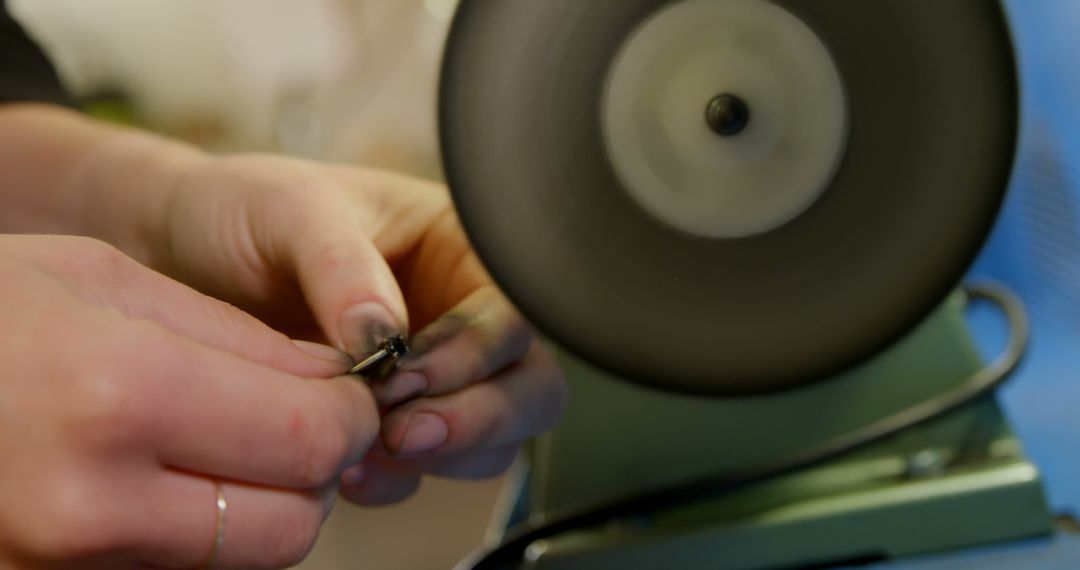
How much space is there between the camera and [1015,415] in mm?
547

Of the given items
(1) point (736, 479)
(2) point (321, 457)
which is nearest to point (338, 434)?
(2) point (321, 457)

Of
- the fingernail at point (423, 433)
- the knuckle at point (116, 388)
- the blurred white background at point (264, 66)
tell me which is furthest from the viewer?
the blurred white background at point (264, 66)

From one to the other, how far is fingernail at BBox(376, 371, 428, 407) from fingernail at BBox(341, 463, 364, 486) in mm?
44

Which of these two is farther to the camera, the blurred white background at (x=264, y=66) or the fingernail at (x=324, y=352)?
the blurred white background at (x=264, y=66)

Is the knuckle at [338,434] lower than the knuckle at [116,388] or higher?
lower

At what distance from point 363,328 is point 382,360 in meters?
0.01

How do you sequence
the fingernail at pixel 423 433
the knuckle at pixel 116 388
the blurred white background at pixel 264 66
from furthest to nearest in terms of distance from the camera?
the blurred white background at pixel 264 66, the fingernail at pixel 423 433, the knuckle at pixel 116 388

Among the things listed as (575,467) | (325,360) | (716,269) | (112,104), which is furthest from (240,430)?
(112,104)

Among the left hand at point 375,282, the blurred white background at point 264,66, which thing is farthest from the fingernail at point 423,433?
the blurred white background at point 264,66

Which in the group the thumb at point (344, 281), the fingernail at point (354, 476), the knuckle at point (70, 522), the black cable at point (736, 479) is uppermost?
the thumb at point (344, 281)

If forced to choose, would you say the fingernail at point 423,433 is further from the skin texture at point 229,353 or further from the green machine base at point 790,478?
the green machine base at point 790,478

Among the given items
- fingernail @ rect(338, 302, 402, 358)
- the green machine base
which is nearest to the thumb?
fingernail @ rect(338, 302, 402, 358)

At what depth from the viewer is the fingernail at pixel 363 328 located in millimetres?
301

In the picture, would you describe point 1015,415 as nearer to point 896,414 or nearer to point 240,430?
point 896,414
